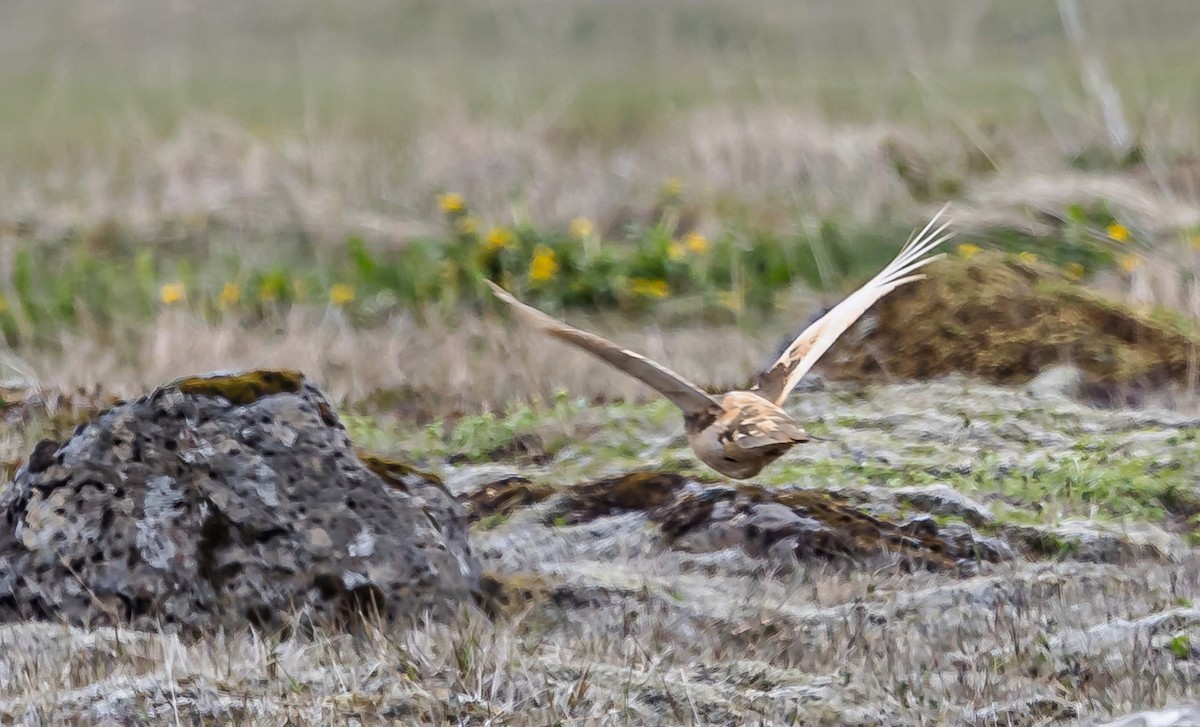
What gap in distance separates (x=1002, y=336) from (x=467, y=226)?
433 cm

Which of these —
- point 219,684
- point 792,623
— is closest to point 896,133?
point 792,623

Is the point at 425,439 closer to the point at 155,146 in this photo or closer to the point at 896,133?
the point at 896,133

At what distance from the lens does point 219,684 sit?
12.1 ft

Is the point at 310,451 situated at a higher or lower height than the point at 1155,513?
higher

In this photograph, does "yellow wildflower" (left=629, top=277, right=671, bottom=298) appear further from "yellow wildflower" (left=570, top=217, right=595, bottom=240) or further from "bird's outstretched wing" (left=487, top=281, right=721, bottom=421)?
"bird's outstretched wing" (left=487, top=281, right=721, bottom=421)

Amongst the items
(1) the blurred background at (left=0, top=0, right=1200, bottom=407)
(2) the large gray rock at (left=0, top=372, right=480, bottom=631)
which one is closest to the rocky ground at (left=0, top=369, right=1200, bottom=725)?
(2) the large gray rock at (left=0, top=372, right=480, bottom=631)

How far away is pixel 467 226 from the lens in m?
10.3

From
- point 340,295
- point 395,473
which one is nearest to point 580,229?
point 340,295

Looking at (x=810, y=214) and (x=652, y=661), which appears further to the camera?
(x=810, y=214)

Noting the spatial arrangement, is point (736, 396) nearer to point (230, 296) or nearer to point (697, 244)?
point (230, 296)

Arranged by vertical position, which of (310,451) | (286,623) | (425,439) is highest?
(310,451)

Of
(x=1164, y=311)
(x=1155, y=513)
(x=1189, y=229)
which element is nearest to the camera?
(x=1155, y=513)

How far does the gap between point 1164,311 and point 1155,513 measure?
2502 millimetres

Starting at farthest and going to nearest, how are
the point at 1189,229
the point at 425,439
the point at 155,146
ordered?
1. the point at 155,146
2. the point at 1189,229
3. the point at 425,439
